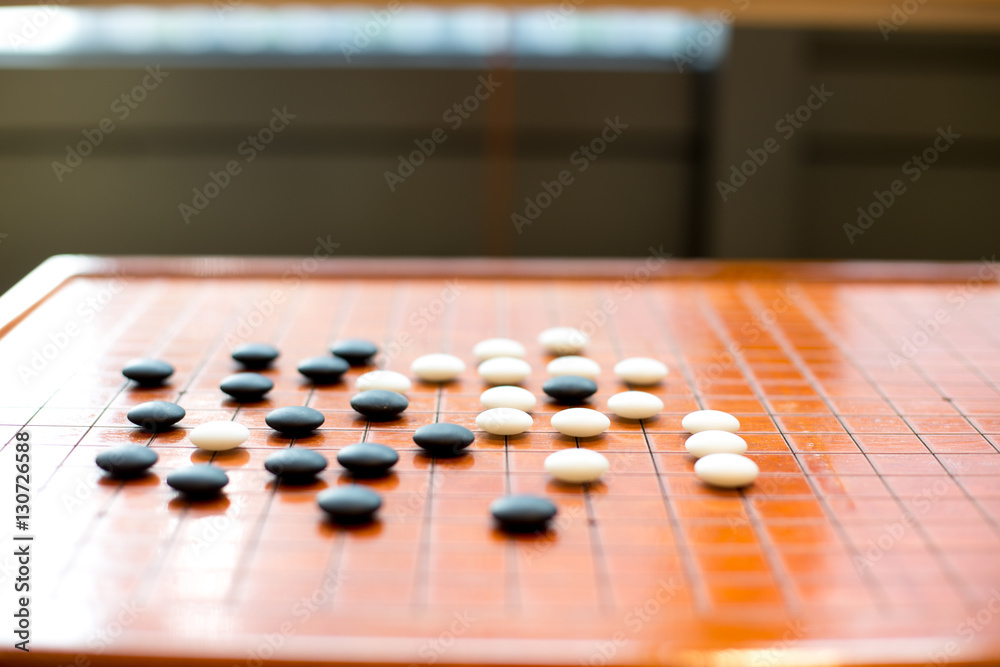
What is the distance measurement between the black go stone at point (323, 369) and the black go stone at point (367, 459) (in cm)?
31

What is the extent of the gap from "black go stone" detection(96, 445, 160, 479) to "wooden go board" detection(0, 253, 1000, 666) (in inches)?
0.7

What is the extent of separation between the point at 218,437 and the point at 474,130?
8.33 ft

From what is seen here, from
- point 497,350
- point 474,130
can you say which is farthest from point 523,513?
point 474,130

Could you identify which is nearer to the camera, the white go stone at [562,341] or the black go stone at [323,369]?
the black go stone at [323,369]

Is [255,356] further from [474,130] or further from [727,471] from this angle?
[474,130]

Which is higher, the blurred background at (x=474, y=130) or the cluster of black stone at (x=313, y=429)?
the blurred background at (x=474, y=130)

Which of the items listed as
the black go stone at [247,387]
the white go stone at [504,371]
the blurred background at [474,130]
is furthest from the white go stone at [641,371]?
the blurred background at [474,130]

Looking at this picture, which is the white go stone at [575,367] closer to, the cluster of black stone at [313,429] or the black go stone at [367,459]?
the cluster of black stone at [313,429]

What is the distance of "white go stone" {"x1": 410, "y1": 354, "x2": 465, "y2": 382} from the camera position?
1427 mm

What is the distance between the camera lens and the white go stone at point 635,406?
129 centimetres

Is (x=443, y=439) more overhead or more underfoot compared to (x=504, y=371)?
more underfoot

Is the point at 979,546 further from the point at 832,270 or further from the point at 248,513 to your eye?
the point at 832,270

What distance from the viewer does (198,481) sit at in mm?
1036

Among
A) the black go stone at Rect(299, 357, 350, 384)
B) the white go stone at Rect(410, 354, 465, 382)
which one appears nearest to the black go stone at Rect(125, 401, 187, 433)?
the black go stone at Rect(299, 357, 350, 384)
